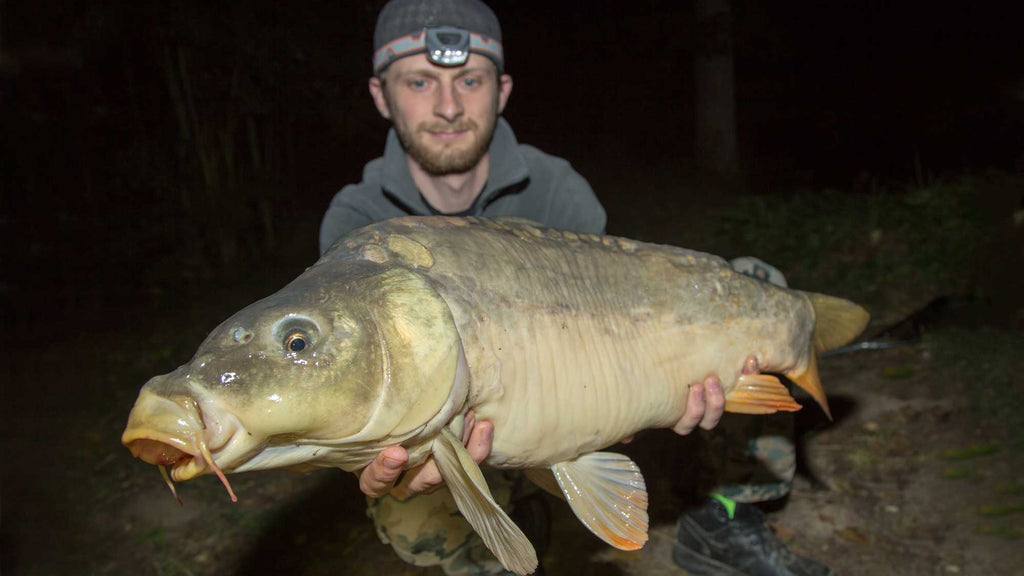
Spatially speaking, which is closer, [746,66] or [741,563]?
[741,563]

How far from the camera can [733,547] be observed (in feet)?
10.0

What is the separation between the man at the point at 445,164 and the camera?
281 cm

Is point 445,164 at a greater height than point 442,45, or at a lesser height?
lesser

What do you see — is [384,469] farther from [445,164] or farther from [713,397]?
[445,164]

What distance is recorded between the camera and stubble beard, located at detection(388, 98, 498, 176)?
299 cm

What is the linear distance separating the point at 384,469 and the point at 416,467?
29cm

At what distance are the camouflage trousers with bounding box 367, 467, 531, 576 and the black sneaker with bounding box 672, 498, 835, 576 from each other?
0.83 metres

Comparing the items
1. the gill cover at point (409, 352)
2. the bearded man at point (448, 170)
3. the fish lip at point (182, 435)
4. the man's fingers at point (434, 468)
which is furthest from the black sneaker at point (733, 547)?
the fish lip at point (182, 435)

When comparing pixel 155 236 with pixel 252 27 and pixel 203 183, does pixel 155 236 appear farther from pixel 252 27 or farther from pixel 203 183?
pixel 252 27

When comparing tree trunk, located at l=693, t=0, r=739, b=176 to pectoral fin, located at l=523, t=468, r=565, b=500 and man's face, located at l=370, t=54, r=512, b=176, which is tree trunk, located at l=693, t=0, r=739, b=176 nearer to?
man's face, located at l=370, t=54, r=512, b=176

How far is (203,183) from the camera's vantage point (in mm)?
9234

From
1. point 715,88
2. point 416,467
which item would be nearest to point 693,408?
point 416,467

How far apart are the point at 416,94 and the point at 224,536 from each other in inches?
91.8

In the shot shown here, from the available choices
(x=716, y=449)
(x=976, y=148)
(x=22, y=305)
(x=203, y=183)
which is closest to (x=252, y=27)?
(x=203, y=183)
